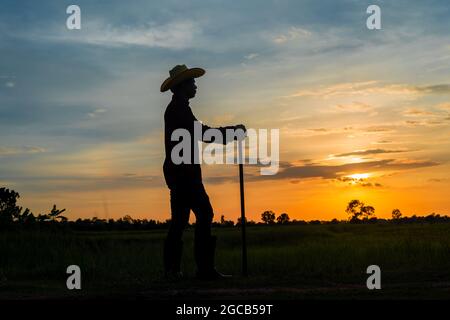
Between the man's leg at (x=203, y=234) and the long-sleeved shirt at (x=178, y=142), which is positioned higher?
the long-sleeved shirt at (x=178, y=142)

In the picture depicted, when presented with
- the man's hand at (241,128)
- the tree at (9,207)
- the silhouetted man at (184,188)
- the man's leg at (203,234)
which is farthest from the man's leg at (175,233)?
the tree at (9,207)

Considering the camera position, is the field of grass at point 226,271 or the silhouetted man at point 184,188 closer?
the field of grass at point 226,271

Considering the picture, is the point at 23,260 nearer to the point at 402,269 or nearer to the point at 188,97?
the point at 188,97

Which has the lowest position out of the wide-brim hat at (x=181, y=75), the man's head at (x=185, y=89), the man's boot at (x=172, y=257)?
the man's boot at (x=172, y=257)

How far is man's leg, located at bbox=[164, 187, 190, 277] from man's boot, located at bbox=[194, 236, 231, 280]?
307mm

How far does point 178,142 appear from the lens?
10859mm

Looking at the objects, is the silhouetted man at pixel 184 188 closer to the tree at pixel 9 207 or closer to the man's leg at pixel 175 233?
the man's leg at pixel 175 233

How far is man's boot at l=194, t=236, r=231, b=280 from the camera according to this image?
10883mm

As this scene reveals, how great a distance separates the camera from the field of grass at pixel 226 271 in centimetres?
931

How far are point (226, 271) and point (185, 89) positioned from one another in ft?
13.5

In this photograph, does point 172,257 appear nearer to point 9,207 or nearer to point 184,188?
point 184,188

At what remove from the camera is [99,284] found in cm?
1102
